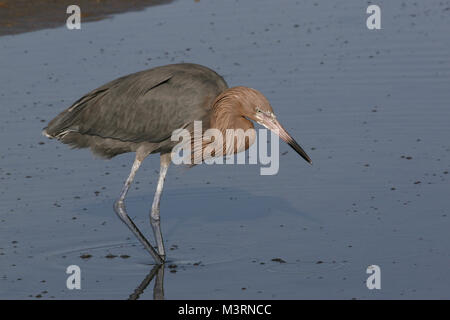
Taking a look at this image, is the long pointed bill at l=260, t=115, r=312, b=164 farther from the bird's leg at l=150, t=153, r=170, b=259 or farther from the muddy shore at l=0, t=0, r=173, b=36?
the muddy shore at l=0, t=0, r=173, b=36

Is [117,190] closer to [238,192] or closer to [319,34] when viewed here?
[238,192]

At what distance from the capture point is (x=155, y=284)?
29.9 feet

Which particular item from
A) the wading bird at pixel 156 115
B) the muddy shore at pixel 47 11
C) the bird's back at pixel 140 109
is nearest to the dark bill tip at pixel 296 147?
the wading bird at pixel 156 115

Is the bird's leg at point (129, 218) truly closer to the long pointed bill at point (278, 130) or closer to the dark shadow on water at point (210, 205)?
the dark shadow on water at point (210, 205)

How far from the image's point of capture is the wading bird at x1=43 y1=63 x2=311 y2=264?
9.22 m

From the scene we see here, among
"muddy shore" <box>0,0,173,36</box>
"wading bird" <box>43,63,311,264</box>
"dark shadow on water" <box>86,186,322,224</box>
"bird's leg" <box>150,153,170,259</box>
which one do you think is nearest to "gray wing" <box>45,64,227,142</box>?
"wading bird" <box>43,63,311,264</box>

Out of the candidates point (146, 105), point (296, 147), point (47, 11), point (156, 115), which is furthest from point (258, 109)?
point (47, 11)

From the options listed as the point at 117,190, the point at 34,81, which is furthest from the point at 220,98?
the point at 34,81

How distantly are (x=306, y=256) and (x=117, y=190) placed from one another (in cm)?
249

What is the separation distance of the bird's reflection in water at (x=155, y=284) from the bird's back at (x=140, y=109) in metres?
1.11

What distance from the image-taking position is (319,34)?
16.9 m

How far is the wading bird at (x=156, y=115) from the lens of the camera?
9.22 metres
